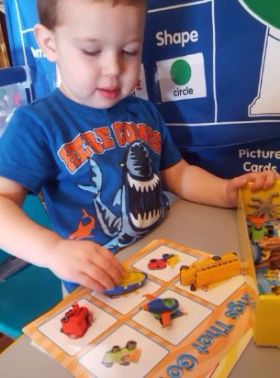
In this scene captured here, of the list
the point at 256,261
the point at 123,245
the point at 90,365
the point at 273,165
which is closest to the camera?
the point at 90,365

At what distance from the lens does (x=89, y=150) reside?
21.8 inches

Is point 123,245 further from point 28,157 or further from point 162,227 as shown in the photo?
point 28,157

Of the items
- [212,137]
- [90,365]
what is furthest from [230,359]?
[212,137]

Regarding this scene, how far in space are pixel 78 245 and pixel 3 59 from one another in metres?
0.84

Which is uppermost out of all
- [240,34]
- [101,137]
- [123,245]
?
[240,34]

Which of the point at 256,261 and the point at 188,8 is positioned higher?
the point at 188,8

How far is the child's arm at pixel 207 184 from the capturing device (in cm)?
55

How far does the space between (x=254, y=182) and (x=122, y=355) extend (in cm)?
32

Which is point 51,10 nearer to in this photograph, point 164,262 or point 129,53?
point 129,53

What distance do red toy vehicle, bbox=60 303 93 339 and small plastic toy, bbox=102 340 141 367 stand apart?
4 centimetres

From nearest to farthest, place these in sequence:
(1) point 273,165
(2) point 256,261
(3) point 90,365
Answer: (3) point 90,365, (2) point 256,261, (1) point 273,165

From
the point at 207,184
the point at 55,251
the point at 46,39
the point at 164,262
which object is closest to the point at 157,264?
the point at 164,262

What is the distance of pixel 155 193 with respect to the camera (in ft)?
1.97

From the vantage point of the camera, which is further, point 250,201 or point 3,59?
point 3,59
